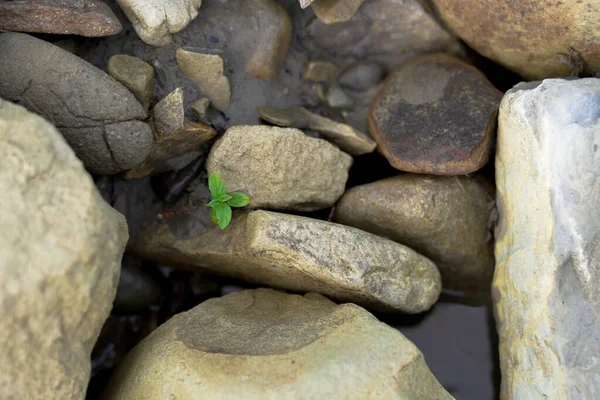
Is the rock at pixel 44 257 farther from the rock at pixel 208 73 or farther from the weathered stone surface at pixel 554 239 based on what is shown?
the weathered stone surface at pixel 554 239

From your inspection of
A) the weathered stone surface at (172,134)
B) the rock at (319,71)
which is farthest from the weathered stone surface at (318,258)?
the rock at (319,71)

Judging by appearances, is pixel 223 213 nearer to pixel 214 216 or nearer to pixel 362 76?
pixel 214 216

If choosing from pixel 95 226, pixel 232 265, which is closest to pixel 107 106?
pixel 95 226

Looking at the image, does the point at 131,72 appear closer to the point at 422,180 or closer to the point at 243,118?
the point at 243,118

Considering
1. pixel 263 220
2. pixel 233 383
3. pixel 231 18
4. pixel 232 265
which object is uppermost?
pixel 231 18

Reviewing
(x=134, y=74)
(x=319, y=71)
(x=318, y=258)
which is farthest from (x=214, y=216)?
(x=319, y=71)
